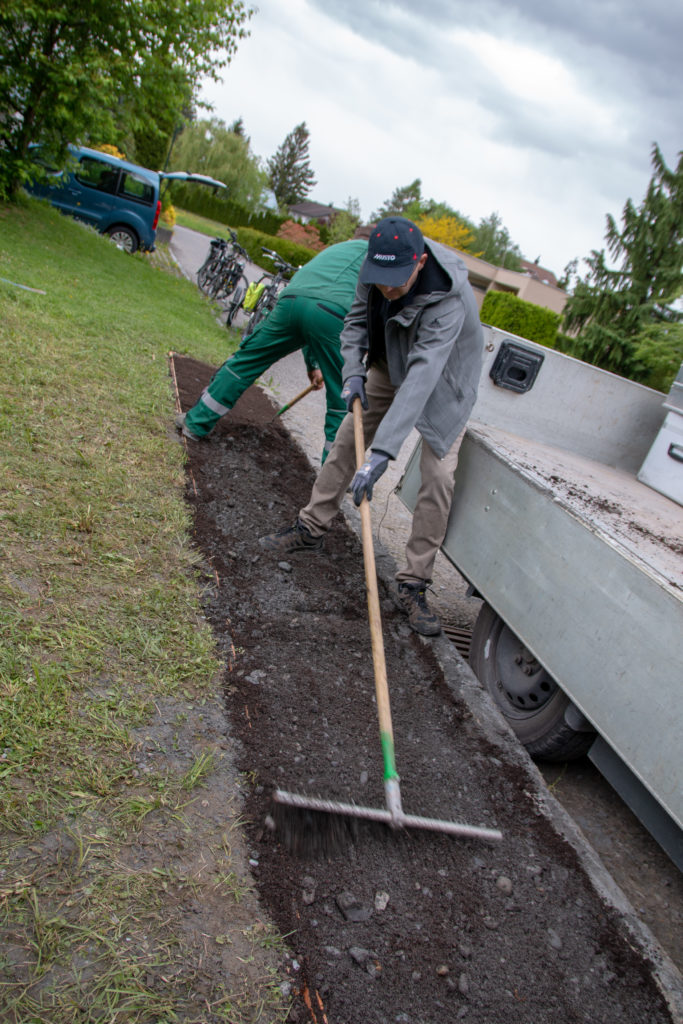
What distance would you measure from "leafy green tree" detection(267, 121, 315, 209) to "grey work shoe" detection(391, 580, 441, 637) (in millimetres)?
91028

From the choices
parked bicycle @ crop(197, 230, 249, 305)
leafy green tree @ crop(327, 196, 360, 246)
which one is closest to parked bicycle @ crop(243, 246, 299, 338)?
parked bicycle @ crop(197, 230, 249, 305)

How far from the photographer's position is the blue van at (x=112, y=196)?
1395 cm

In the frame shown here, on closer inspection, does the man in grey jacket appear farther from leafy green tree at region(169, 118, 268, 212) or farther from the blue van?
leafy green tree at region(169, 118, 268, 212)

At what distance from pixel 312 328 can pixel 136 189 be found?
41.4 feet

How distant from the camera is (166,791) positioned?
1.94 metres

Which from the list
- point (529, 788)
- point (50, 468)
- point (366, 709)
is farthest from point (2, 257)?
point (529, 788)

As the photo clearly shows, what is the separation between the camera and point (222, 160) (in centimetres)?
4891

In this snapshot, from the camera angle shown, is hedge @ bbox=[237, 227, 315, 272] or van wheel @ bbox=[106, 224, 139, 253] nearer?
van wheel @ bbox=[106, 224, 139, 253]

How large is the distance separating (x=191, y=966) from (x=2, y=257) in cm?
868

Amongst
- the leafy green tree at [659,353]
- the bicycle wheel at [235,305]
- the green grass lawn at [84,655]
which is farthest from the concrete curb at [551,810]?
the leafy green tree at [659,353]

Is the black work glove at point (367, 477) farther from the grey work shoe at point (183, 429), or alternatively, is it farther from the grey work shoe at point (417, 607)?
the grey work shoe at point (183, 429)

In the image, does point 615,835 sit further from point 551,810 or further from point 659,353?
point 659,353

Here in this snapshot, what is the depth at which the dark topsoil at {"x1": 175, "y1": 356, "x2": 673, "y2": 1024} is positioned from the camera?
5.72 feet

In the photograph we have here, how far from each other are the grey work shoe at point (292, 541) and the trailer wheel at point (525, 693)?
3.21ft
